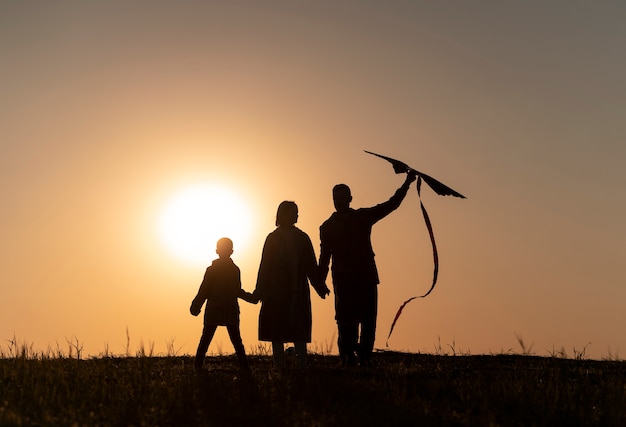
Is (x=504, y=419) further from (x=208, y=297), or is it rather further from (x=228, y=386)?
(x=208, y=297)

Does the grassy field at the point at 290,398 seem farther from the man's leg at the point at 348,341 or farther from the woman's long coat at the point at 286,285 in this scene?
the man's leg at the point at 348,341

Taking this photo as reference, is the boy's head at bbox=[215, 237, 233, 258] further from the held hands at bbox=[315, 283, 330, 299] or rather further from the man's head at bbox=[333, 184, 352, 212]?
the man's head at bbox=[333, 184, 352, 212]

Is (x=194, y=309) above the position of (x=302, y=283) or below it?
below

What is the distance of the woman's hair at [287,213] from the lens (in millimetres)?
12305

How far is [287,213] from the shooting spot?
1231 centimetres

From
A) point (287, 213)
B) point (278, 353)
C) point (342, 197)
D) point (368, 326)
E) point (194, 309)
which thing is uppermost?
point (342, 197)

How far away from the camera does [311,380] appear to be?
9.34m

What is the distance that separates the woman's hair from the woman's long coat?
95mm

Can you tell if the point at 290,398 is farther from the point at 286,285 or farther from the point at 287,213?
the point at 287,213

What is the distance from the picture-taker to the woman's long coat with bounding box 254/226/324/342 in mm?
12211

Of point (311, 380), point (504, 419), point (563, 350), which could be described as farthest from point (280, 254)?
point (504, 419)

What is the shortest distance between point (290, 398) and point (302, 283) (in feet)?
12.3

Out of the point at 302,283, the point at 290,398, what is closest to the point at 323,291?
the point at 302,283

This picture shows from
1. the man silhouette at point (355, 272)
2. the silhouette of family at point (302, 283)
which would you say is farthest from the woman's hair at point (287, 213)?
the man silhouette at point (355, 272)
